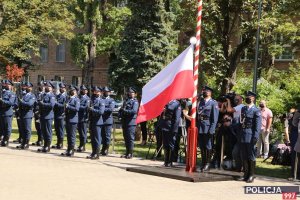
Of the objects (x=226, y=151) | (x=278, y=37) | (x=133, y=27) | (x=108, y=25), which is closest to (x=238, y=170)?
(x=226, y=151)

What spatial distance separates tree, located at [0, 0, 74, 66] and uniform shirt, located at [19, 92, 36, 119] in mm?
16318

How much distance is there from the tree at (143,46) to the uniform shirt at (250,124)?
9.25 meters

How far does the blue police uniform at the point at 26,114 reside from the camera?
54.2 ft

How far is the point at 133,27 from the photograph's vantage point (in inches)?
835

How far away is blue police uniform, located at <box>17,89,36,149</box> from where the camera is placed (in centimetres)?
1653

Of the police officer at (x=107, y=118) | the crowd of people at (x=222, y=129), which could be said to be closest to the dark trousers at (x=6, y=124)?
the police officer at (x=107, y=118)

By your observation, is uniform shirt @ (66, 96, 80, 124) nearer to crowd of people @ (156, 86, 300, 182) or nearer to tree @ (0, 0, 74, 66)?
crowd of people @ (156, 86, 300, 182)

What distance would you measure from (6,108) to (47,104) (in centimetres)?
199

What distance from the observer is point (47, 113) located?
1619cm

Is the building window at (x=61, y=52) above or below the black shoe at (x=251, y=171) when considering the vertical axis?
above

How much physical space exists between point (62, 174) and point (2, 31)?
79.6 ft

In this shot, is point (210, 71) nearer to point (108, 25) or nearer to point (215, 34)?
point (215, 34)

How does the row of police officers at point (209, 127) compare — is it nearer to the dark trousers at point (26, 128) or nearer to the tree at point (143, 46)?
the dark trousers at point (26, 128)

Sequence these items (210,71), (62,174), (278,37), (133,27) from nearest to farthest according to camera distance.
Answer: (62,174), (133,27), (210,71), (278,37)
